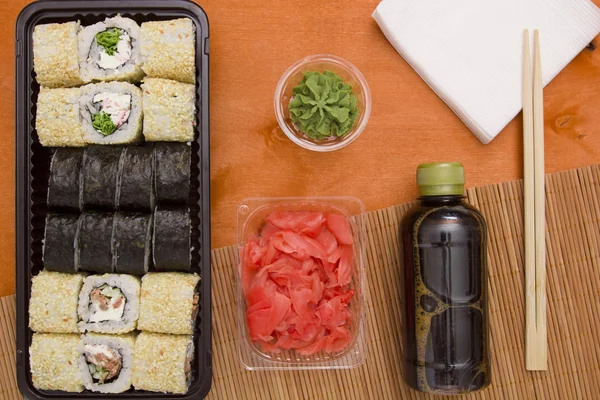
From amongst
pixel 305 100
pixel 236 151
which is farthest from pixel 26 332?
pixel 305 100

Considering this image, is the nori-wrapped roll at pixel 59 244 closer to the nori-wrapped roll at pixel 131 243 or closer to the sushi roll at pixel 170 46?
the nori-wrapped roll at pixel 131 243

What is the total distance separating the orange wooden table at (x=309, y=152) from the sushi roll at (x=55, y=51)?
26cm

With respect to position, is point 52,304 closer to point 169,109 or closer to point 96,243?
point 96,243

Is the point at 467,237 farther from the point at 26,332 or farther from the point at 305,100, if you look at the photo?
the point at 26,332

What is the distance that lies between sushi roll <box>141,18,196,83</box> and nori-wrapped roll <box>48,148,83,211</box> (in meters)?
0.45

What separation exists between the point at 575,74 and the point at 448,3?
0.59 meters

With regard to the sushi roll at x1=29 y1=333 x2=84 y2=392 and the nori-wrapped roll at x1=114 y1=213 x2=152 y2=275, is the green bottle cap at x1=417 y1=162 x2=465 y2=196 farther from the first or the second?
the sushi roll at x1=29 y1=333 x2=84 y2=392

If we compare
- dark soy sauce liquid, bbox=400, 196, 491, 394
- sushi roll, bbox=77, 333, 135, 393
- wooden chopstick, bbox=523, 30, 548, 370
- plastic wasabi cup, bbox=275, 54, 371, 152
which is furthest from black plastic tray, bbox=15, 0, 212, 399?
wooden chopstick, bbox=523, 30, 548, 370

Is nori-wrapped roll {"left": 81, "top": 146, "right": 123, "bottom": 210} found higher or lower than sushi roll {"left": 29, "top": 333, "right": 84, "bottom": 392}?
higher

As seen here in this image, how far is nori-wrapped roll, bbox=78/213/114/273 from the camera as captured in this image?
2.01 m

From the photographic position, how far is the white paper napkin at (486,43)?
213 centimetres

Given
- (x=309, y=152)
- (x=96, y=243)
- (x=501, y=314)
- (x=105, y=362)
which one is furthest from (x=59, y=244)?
(x=501, y=314)

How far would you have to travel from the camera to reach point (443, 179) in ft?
6.21

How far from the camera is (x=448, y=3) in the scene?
7.02 ft
